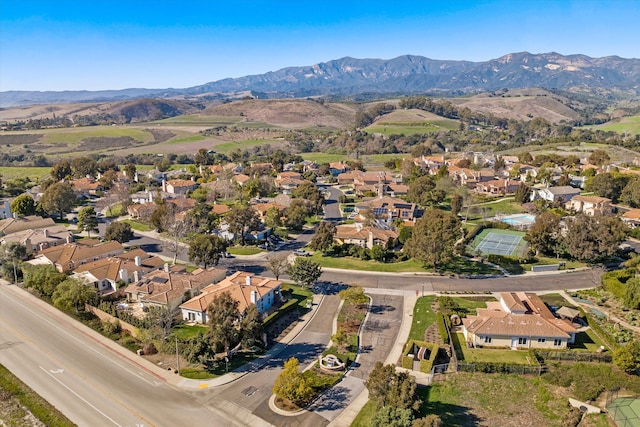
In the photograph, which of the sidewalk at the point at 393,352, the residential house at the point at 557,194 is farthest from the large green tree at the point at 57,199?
the residential house at the point at 557,194

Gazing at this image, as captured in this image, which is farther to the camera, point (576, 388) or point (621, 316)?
point (621, 316)

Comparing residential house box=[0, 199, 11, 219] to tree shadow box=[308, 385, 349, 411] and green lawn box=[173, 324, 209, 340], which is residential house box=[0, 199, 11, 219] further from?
tree shadow box=[308, 385, 349, 411]

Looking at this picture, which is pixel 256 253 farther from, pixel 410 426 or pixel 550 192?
pixel 550 192

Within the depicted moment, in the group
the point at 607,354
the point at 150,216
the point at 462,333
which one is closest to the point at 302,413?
the point at 462,333

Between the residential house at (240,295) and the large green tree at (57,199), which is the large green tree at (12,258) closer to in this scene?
the residential house at (240,295)

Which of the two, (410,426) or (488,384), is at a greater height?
(410,426)

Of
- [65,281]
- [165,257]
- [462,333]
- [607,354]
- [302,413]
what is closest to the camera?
[302,413]

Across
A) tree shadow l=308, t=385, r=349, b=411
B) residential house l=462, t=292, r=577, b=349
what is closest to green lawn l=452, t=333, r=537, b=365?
residential house l=462, t=292, r=577, b=349
